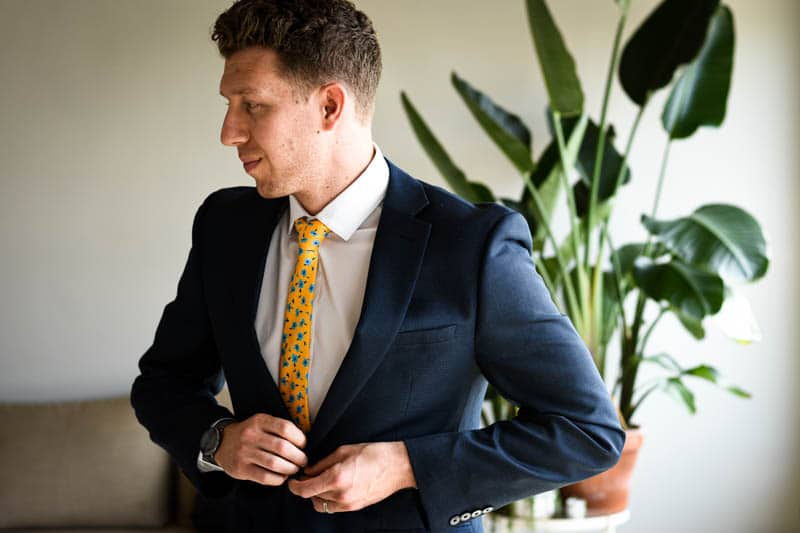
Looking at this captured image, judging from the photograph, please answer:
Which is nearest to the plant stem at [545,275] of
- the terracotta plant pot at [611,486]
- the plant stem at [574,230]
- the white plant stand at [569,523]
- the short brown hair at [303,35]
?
the plant stem at [574,230]

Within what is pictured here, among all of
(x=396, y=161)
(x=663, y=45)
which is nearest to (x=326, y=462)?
(x=663, y=45)

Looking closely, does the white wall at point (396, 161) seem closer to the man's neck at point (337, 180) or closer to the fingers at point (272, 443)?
the man's neck at point (337, 180)

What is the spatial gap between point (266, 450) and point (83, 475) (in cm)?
209

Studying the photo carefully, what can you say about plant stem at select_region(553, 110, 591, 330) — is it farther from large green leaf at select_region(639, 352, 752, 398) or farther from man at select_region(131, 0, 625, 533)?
man at select_region(131, 0, 625, 533)

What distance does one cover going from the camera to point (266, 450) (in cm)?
131

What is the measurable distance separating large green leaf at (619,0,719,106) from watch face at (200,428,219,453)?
1.98 meters

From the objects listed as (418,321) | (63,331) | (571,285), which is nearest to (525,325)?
(418,321)

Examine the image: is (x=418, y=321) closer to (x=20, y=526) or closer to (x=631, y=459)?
(x=631, y=459)

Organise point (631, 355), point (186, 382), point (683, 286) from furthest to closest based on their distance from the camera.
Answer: point (631, 355) → point (683, 286) → point (186, 382)

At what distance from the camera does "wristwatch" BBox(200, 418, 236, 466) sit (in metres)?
1.43

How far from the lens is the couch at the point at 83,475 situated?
3135 mm

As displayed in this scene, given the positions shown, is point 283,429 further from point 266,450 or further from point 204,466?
point 204,466

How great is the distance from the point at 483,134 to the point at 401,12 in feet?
1.74

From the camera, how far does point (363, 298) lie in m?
1.43
